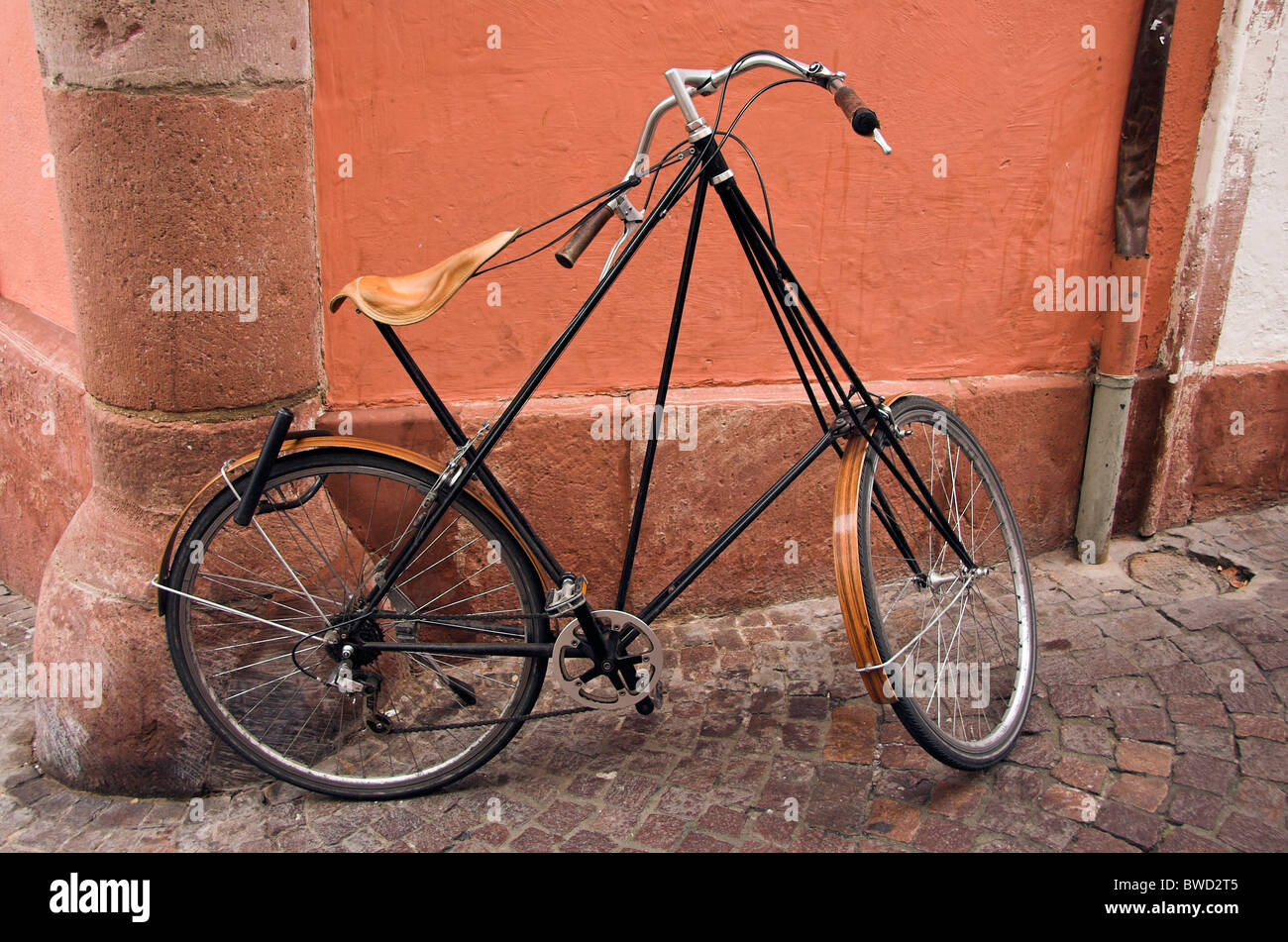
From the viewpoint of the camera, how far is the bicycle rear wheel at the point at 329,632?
2814mm

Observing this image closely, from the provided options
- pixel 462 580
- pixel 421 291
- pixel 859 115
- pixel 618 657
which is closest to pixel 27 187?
pixel 462 580

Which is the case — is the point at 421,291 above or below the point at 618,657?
above

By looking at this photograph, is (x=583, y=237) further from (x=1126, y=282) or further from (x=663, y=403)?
(x=1126, y=282)

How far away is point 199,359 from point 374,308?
726mm

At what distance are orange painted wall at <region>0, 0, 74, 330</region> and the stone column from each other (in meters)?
1.12

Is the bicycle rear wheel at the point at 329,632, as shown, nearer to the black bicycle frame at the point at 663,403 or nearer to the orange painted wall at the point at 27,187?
the black bicycle frame at the point at 663,403

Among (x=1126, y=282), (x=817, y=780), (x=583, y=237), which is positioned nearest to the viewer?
(x=583, y=237)

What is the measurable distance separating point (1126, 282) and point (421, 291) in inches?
113

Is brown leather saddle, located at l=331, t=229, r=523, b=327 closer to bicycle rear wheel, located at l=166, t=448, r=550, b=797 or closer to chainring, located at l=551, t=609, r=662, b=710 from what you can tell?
bicycle rear wheel, located at l=166, t=448, r=550, b=797

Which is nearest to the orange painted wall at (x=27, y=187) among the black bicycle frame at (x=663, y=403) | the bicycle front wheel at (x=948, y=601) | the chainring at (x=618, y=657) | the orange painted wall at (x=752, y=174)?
the orange painted wall at (x=752, y=174)

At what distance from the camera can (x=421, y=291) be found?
8.50 ft

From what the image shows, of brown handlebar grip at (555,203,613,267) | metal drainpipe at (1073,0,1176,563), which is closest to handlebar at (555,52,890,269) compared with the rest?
brown handlebar grip at (555,203,613,267)

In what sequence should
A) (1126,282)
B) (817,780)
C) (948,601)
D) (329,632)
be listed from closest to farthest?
(329,632)
(817,780)
(948,601)
(1126,282)

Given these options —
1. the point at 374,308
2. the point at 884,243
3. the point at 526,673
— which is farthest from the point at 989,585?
the point at 374,308
